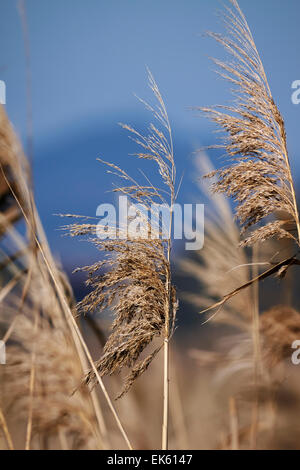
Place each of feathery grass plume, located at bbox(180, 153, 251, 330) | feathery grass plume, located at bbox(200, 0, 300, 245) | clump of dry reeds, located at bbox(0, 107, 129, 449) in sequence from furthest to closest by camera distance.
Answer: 1. feathery grass plume, located at bbox(180, 153, 251, 330)
2. feathery grass plume, located at bbox(200, 0, 300, 245)
3. clump of dry reeds, located at bbox(0, 107, 129, 449)

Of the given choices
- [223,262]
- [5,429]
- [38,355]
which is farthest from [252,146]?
[5,429]

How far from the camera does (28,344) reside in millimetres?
1243

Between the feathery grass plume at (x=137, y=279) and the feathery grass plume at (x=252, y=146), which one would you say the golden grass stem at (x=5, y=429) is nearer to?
the feathery grass plume at (x=137, y=279)

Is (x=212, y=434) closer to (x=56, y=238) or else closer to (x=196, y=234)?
(x=196, y=234)

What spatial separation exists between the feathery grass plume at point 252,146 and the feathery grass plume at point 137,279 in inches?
10.8

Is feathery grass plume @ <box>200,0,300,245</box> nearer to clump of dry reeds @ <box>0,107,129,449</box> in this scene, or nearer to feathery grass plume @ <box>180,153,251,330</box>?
feathery grass plume @ <box>180,153,251,330</box>

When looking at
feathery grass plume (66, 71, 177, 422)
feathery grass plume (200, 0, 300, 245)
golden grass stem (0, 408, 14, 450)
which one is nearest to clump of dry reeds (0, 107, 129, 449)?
golden grass stem (0, 408, 14, 450)

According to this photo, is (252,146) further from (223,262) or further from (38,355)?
(38,355)

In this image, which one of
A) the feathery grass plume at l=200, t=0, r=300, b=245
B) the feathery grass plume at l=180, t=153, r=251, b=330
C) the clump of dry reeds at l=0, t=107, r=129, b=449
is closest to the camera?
the clump of dry reeds at l=0, t=107, r=129, b=449

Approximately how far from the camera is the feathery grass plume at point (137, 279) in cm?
141

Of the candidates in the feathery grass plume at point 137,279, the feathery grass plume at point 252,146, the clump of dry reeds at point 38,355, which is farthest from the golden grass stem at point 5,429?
the feathery grass plume at point 252,146

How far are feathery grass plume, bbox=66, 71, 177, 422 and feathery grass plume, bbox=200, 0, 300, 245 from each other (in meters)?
0.27

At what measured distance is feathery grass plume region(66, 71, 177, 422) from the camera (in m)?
1.41
